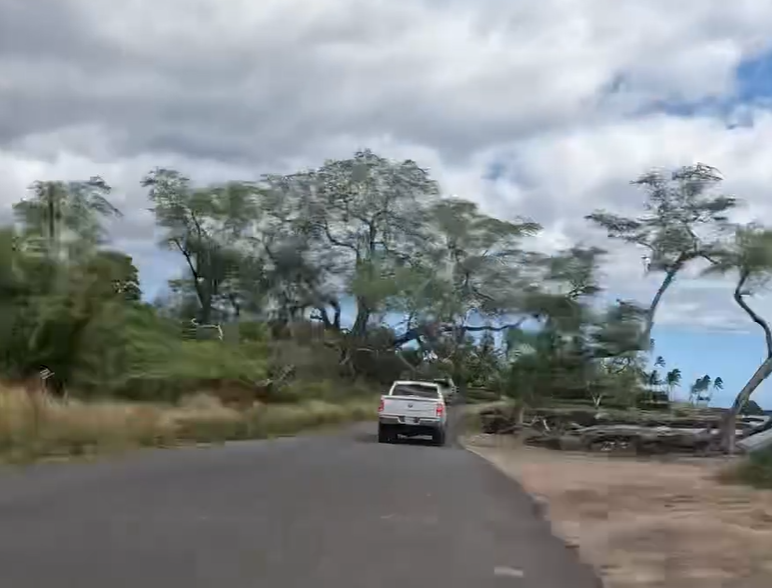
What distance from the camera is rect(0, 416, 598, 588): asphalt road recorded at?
28.3 feet

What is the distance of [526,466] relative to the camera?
24.9 m

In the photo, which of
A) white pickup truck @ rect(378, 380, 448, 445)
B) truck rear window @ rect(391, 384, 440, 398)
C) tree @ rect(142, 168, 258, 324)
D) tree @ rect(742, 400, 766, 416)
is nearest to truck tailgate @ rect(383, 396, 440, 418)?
white pickup truck @ rect(378, 380, 448, 445)

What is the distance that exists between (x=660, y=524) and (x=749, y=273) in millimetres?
21404

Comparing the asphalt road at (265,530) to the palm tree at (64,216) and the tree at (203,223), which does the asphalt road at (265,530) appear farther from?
the tree at (203,223)

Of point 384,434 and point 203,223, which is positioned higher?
point 203,223

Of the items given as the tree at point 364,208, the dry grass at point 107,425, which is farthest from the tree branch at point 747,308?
the tree at point 364,208

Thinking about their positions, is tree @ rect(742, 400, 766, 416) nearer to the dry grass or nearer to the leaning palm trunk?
the leaning palm trunk

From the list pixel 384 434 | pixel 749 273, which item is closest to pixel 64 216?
pixel 384 434

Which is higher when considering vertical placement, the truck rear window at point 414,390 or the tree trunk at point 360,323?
the tree trunk at point 360,323

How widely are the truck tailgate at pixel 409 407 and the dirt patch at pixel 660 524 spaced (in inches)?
306

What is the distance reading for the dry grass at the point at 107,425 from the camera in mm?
20141

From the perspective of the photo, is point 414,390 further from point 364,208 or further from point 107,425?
point 364,208

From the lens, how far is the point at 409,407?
31.5 metres

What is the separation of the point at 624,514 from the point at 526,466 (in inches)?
423
